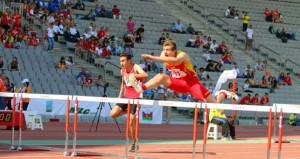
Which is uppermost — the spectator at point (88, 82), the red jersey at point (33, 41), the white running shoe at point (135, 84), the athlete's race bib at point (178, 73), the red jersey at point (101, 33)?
the athlete's race bib at point (178, 73)

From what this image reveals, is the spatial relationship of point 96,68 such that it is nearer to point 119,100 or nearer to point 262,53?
point 262,53

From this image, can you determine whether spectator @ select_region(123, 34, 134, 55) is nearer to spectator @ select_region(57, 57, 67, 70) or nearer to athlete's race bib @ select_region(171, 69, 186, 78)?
spectator @ select_region(57, 57, 67, 70)

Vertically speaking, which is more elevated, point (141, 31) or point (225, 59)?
point (141, 31)

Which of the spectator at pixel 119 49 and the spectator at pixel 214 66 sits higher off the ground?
the spectator at pixel 119 49

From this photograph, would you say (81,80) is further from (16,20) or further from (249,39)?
(249,39)

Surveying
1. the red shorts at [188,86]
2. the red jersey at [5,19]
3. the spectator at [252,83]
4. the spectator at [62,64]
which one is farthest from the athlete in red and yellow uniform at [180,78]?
the spectator at [252,83]

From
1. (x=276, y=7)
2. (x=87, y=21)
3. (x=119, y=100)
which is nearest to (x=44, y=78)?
(x=87, y=21)

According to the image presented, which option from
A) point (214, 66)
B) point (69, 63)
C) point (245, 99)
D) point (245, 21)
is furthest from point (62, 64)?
point (245, 21)

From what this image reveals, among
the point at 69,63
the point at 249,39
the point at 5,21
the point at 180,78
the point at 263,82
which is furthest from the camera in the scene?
the point at 249,39

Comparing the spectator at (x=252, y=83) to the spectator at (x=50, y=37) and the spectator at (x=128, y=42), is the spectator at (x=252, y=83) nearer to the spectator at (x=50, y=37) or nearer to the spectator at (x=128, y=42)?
the spectator at (x=128, y=42)

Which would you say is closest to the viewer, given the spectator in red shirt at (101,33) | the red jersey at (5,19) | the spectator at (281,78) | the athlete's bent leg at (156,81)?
the athlete's bent leg at (156,81)

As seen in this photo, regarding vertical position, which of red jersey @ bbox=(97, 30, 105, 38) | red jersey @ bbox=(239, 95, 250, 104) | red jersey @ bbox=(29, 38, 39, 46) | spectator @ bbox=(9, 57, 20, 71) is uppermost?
red jersey @ bbox=(97, 30, 105, 38)

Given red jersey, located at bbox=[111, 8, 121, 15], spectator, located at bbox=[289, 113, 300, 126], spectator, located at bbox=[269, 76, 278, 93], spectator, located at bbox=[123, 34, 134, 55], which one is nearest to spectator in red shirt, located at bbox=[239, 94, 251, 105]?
spectator, located at bbox=[289, 113, 300, 126]

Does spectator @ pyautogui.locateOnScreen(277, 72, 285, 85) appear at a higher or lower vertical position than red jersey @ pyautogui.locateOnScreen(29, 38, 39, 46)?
lower
